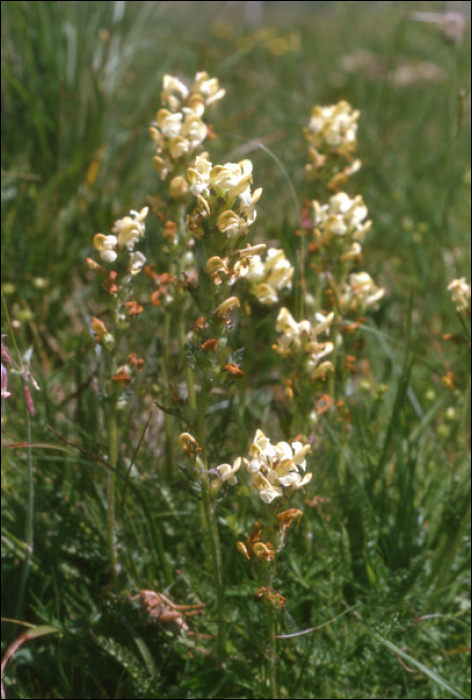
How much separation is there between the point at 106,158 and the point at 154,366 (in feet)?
6.43

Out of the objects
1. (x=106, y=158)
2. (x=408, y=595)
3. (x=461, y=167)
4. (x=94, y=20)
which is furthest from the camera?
(x=461, y=167)

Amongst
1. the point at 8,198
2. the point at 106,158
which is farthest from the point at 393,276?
the point at 8,198

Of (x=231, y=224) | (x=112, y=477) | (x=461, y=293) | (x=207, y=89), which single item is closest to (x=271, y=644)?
(x=112, y=477)

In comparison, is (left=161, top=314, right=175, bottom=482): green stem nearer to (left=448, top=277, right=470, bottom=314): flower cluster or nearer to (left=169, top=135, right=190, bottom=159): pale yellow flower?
(left=169, top=135, right=190, bottom=159): pale yellow flower

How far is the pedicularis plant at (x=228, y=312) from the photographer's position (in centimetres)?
131

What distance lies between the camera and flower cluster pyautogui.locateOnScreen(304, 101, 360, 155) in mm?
2125

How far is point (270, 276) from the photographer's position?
1.87 meters

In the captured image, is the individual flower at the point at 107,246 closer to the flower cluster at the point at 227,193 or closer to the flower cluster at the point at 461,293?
the flower cluster at the point at 227,193

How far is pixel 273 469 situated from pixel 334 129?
128cm

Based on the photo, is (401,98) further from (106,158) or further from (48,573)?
(48,573)

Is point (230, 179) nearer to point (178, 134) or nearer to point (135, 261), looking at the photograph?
point (135, 261)

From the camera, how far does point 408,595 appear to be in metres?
1.75

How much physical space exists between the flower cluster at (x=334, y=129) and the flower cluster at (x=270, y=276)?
0.54 m

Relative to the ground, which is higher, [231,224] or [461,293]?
[461,293]
